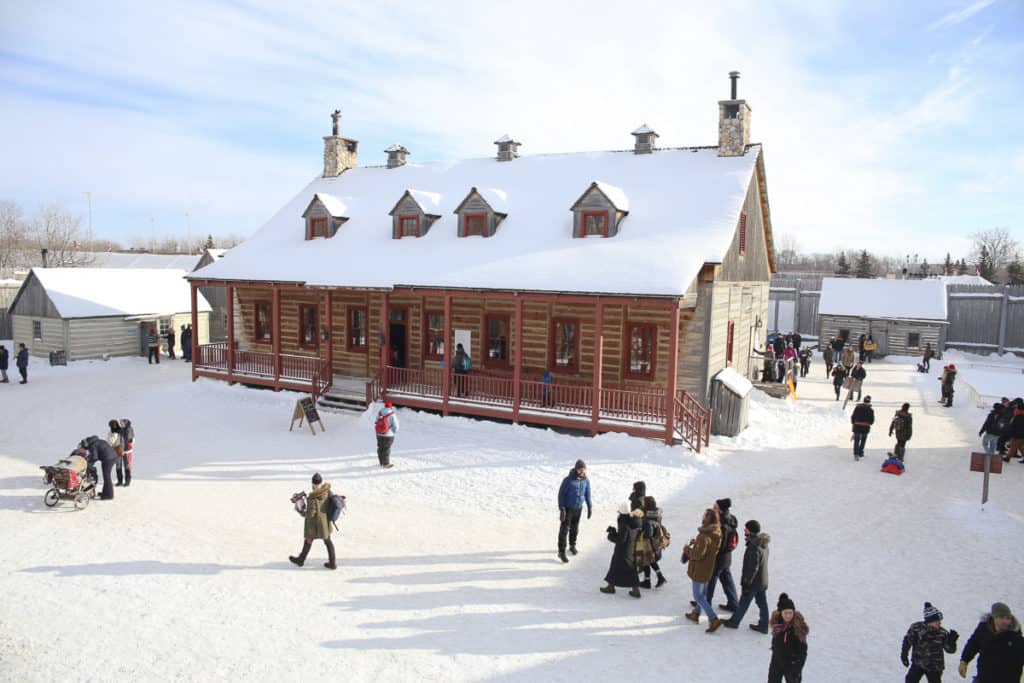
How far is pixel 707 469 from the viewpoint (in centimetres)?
1550

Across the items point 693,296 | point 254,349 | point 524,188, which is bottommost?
point 254,349

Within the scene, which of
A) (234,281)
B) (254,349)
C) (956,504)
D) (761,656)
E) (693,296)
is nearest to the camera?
(761,656)

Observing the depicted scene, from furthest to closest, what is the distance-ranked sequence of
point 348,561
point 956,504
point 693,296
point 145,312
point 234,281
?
point 145,312, point 234,281, point 693,296, point 956,504, point 348,561

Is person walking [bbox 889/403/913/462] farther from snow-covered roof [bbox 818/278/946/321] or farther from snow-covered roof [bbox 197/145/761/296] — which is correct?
snow-covered roof [bbox 818/278/946/321]

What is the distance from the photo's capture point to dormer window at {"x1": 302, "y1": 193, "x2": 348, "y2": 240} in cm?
2469

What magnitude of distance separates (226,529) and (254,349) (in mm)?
14658

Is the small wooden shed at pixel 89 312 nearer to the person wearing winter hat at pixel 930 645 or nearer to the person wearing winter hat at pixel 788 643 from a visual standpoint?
the person wearing winter hat at pixel 788 643

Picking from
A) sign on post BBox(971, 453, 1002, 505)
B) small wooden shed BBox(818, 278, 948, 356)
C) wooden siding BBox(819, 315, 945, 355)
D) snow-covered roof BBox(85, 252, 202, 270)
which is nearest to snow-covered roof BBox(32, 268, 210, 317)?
snow-covered roof BBox(85, 252, 202, 270)

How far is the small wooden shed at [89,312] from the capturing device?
100 feet

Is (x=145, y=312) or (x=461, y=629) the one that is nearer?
(x=461, y=629)

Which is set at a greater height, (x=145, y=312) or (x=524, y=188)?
(x=524, y=188)

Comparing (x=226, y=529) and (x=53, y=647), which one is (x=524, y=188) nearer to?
(x=226, y=529)

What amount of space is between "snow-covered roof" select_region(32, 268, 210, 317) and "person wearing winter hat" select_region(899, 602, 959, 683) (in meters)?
32.8

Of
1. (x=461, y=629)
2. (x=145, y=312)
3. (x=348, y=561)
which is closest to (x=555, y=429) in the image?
(x=348, y=561)
